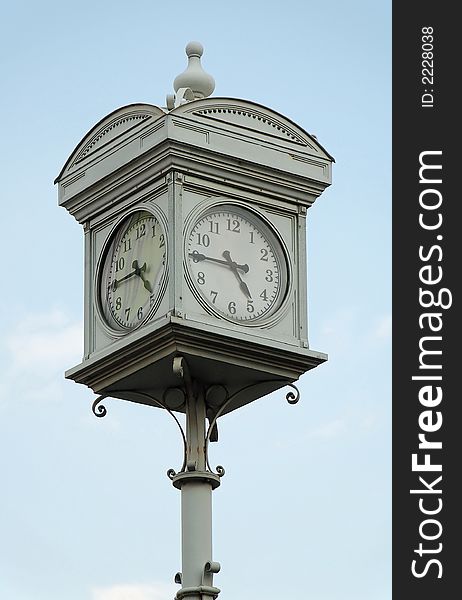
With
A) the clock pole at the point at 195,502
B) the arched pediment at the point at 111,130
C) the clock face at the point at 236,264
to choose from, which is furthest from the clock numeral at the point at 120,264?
the clock pole at the point at 195,502

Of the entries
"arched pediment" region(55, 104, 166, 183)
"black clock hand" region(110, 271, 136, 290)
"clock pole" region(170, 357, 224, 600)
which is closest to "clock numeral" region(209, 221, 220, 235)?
"black clock hand" region(110, 271, 136, 290)

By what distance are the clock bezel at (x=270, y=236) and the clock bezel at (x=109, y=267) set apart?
18 centimetres

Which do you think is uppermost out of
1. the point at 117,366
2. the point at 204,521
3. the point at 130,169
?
the point at 130,169

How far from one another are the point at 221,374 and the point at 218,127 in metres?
1.97

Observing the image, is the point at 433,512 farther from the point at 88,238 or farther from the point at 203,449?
the point at 88,238

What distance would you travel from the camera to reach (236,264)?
2002cm

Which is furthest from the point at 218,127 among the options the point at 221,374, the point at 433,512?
the point at 433,512

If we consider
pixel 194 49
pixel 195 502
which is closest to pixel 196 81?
pixel 194 49

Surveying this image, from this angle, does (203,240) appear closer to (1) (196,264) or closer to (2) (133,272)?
(1) (196,264)

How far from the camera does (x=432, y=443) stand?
794 inches

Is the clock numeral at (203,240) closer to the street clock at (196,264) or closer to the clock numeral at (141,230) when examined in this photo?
the street clock at (196,264)

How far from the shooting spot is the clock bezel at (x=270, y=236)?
19.6 meters

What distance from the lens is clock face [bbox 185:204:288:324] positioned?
778 inches

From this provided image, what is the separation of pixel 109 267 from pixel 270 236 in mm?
1347
